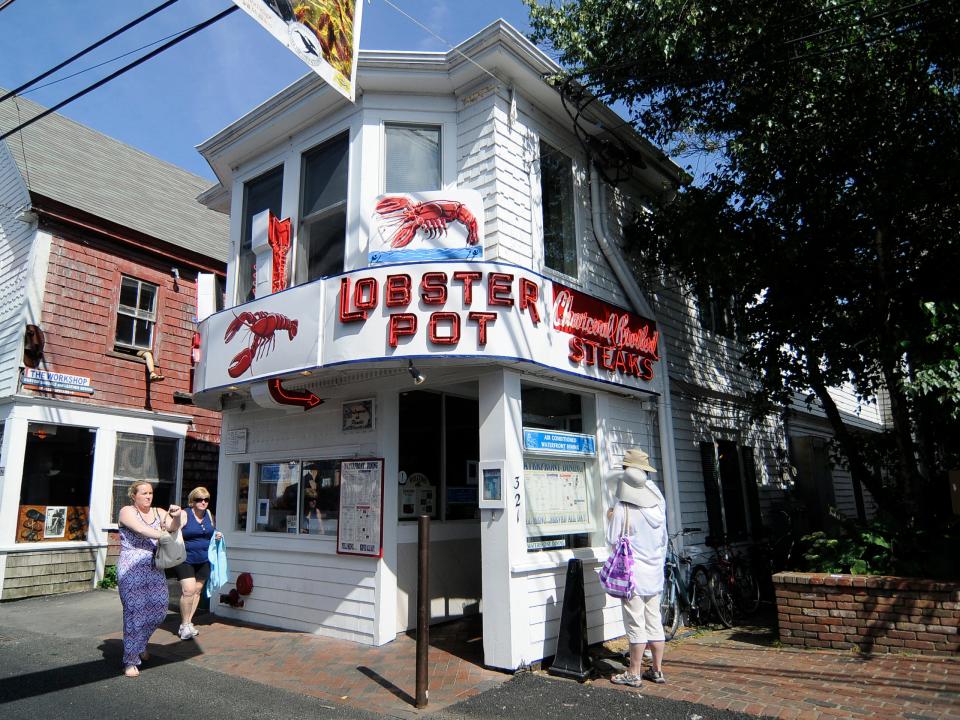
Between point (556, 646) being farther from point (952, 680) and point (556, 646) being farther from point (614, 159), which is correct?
point (614, 159)

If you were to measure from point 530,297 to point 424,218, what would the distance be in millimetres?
1413

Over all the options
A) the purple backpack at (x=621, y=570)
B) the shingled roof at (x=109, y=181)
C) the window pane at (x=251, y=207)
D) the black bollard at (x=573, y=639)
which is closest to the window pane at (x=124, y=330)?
the shingled roof at (x=109, y=181)

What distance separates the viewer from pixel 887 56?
8.16m

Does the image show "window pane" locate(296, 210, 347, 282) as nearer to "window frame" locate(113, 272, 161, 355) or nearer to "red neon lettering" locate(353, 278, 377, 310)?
"red neon lettering" locate(353, 278, 377, 310)

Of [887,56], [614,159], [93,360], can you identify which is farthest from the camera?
[93,360]

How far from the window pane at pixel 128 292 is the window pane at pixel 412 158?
25.1 feet

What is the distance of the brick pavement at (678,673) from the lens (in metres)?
5.36

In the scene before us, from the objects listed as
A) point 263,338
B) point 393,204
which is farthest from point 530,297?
point 263,338

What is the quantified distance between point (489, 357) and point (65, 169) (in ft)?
38.0

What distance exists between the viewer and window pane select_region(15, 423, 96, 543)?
1115cm

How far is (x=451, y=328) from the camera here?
661 centimetres

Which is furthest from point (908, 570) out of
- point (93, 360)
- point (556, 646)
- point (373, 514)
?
point (93, 360)

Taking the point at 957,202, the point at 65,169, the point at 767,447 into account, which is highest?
the point at 65,169

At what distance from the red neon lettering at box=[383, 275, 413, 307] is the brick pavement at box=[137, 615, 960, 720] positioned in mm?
3477
